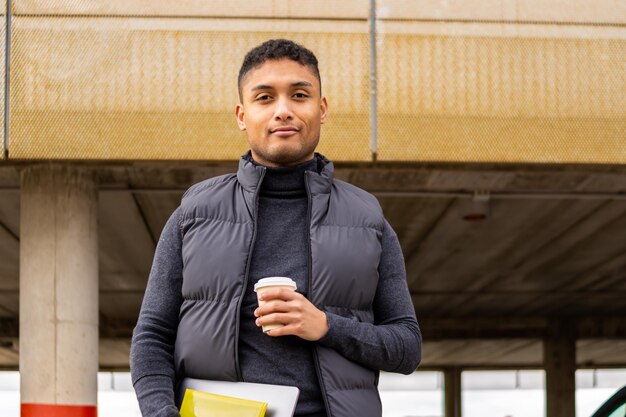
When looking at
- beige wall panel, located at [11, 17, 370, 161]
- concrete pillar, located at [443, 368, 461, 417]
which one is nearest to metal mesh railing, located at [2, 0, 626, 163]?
beige wall panel, located at [11, 17, 370, 161]

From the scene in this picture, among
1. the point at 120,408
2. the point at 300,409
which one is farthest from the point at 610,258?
the point at 120,408

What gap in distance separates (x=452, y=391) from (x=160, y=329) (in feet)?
117

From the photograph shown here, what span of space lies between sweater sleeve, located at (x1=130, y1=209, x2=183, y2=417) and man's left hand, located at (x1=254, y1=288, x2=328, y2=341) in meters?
0.26

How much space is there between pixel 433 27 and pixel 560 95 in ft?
4.34

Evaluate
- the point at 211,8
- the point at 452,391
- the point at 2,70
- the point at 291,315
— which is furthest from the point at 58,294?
the point at 452,391

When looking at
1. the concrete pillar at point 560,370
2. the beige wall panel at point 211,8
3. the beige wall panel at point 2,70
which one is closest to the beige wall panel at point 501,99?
the beige wall panel at point 211,8

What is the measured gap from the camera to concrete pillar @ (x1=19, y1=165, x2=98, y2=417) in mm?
9586

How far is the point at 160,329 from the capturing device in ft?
7.41

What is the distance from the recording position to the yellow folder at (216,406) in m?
2.10

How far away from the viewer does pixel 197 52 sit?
9352 mm

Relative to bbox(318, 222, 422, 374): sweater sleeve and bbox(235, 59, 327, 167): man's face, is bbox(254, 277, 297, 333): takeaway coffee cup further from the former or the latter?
bbox(235, 59, 327, 167): man's face

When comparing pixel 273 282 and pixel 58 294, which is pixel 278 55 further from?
pixel 58 294

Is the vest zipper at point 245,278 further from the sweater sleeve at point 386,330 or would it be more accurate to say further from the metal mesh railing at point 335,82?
the metal mesh railing at point 335,82

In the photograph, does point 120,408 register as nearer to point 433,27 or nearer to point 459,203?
point 459,203
